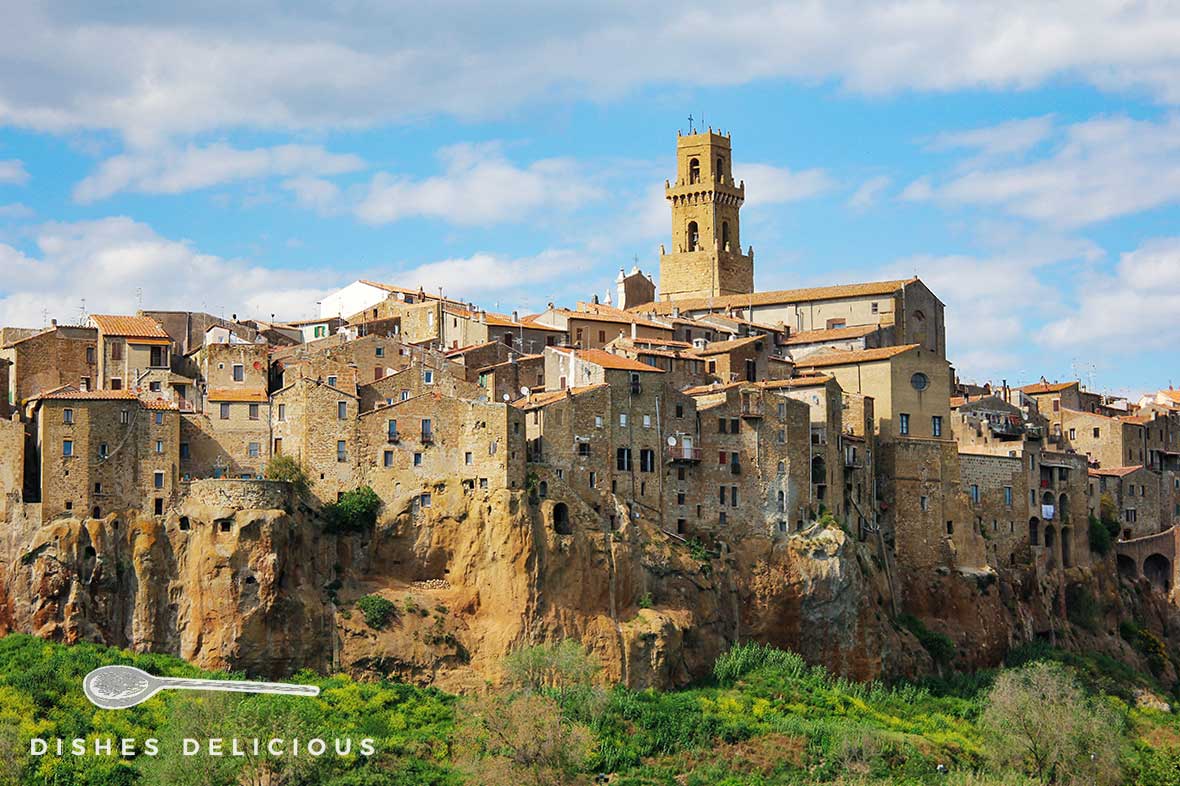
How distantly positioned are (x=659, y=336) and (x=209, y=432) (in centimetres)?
3136

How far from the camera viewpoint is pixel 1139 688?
105 metres

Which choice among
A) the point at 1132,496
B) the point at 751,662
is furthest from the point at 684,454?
the point at 1132,496

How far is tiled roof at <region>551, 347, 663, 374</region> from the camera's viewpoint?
92.6 metres

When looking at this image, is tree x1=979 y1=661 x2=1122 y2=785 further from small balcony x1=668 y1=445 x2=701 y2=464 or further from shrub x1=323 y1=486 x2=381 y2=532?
shrub x1=323 y1=486 x2=381 y2=532

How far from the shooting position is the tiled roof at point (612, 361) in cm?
9262

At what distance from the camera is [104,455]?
8319cm

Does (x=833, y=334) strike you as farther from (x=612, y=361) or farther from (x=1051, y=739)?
(x=1051, y=739)

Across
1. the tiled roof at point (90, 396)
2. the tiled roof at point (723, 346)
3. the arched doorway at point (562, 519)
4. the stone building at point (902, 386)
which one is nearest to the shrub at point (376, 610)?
the arched doorway at point (562, 519)

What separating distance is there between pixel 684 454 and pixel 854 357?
1616 cm

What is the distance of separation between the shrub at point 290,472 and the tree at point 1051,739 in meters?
30.7

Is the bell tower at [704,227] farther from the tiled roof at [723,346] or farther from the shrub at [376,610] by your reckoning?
the shrub at [376,610]

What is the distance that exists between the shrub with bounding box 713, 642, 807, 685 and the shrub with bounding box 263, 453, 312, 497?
63.4 feet

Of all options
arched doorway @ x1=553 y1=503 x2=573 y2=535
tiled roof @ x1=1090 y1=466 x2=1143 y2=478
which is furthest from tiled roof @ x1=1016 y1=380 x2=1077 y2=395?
arched doorway @ x1=553 y1=503 x2=573 y2=535

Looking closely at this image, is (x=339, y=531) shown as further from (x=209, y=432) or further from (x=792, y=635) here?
(x=792, y=635)
